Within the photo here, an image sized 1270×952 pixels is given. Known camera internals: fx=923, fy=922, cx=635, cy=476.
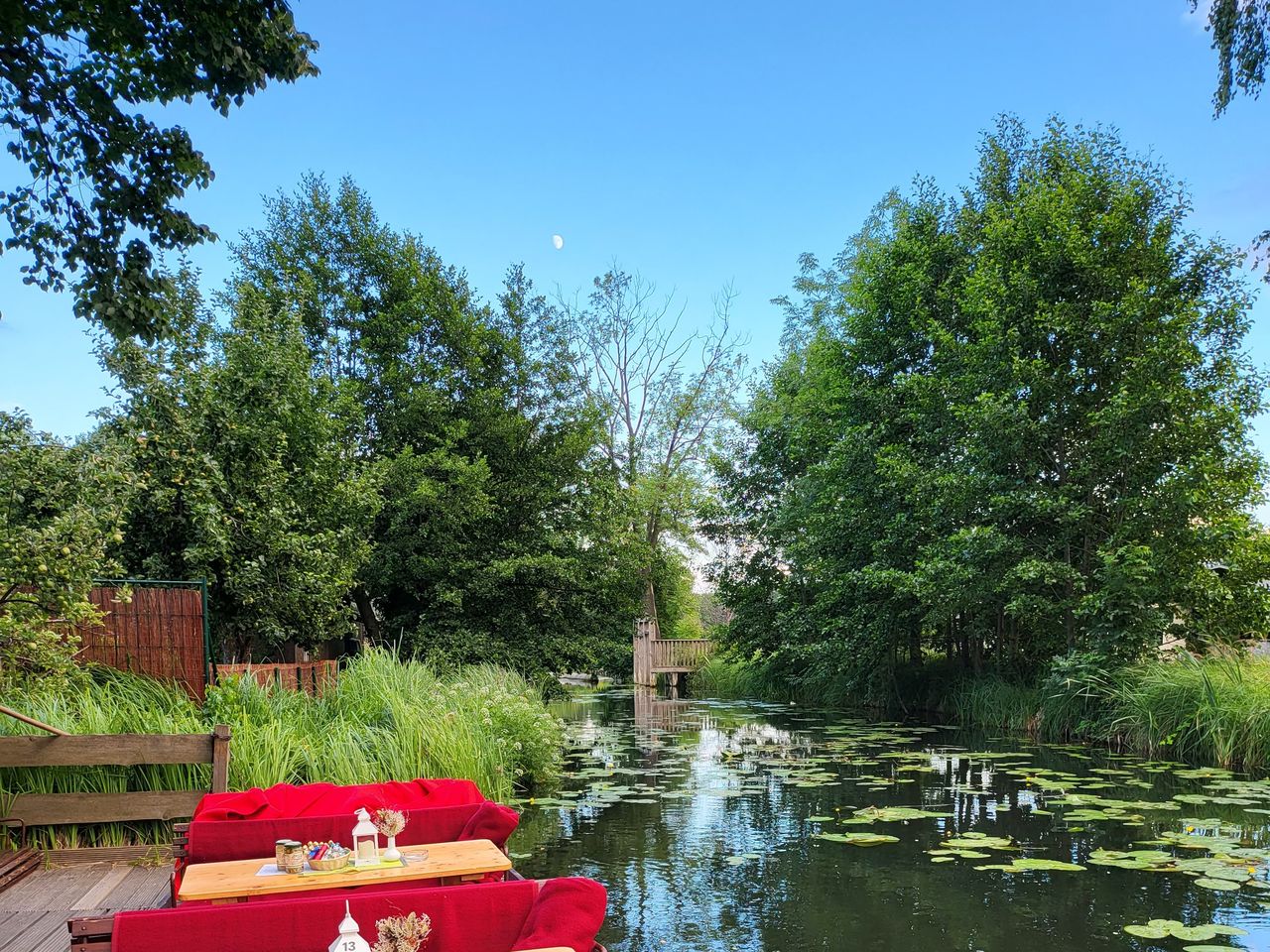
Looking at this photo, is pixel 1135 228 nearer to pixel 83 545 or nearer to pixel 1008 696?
pixel 1008 696

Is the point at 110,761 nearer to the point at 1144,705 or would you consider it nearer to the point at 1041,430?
the point at 1144,705

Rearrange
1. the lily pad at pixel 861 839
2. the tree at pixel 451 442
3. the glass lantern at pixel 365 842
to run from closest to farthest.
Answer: the glass lantern at pixel 365 842 → the lily pad at pixel 861 839 → the tree at pixel 451 442

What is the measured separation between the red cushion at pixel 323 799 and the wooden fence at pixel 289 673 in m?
4.00

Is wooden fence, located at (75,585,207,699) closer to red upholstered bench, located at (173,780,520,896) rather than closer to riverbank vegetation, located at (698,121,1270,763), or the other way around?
red upholstered bench, located at (173,780,520,896)

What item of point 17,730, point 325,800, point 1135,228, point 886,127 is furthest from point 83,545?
Answer: point 886,127

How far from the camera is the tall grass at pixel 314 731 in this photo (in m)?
6.82

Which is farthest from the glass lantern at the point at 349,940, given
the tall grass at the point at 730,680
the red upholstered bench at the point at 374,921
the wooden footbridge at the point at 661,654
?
the wooden footbridge at the point at 661,654

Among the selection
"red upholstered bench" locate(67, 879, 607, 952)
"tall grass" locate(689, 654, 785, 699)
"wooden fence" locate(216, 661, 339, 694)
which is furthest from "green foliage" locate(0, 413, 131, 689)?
"tall grass" locate(689, 654, 785, 699)

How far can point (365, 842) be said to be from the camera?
430 cm

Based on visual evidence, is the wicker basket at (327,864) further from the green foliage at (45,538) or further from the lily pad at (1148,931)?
the lily pad at (1148,931)

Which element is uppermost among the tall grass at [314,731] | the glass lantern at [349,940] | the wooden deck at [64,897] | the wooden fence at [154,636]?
the wooden fence at [154,636]

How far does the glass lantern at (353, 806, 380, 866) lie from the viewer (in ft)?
14.0

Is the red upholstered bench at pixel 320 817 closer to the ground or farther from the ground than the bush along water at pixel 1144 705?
farther from the ground

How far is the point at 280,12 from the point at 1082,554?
1391cm
